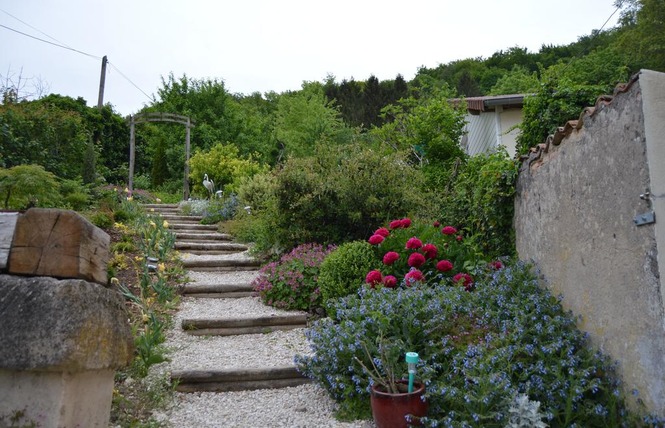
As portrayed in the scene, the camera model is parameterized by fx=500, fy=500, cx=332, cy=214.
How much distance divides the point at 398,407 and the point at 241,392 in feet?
5.03

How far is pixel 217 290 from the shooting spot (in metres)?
6.36

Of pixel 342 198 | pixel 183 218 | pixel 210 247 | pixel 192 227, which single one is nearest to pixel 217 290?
pixel 342 198

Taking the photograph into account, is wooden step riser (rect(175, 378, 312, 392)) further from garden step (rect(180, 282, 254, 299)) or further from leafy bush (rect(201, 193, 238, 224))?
leafy bush (rect(201, 193, 238, 224))

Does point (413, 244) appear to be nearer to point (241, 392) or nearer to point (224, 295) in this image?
point (241, 392)

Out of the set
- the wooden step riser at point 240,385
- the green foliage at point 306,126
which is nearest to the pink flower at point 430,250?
the wooden step riser at point 240,385

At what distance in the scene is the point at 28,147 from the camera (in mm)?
10719

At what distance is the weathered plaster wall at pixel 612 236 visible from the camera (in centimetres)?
259

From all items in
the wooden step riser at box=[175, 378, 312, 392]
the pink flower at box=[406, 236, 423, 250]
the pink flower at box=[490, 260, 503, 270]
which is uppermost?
the pink flower at box=[406, 236, 423, 250]

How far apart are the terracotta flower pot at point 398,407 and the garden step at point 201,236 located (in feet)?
22.3

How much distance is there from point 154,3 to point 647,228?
8187mm

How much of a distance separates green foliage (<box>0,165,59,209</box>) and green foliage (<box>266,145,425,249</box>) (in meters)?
3.26

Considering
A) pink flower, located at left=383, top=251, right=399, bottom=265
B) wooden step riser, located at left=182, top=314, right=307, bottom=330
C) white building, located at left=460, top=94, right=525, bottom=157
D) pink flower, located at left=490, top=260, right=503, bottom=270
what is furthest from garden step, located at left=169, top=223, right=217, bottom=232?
pink flower, located at left=490, top=260, right=503, bottom=270

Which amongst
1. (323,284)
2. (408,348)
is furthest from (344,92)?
(408,348)

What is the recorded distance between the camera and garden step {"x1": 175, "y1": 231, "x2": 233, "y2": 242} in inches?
363
